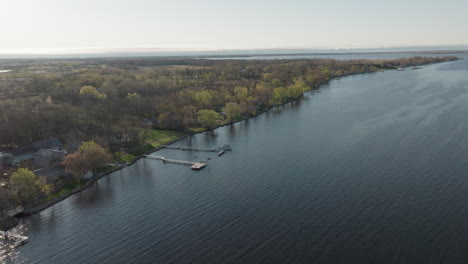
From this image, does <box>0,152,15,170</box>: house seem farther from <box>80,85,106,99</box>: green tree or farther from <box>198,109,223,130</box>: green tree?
<box>198,109,223,130</box>: green tree

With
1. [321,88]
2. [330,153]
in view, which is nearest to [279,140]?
[330,153]

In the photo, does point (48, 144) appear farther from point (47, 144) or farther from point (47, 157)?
point (47, 157)

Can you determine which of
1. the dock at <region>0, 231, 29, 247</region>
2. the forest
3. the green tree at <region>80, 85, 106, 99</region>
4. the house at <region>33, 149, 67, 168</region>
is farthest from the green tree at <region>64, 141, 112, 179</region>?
the green tree at <region>80, 85, 106, 99</region>

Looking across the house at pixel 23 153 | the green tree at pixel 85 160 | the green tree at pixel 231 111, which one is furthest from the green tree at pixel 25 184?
the green tree at pixel 231 111

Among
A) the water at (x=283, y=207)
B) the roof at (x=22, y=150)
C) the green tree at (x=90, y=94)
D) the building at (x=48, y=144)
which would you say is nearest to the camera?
the water at (x=283, y=207)

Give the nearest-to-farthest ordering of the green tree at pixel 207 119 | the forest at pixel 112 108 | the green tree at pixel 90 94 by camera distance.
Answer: the forest at pixel 112 108
the green tree at pixel 207 119
the green tree at pixel 90 94

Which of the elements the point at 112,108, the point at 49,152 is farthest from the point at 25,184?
the point at 112,108

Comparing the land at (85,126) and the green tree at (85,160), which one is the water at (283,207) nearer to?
the green tree at (85,160)
